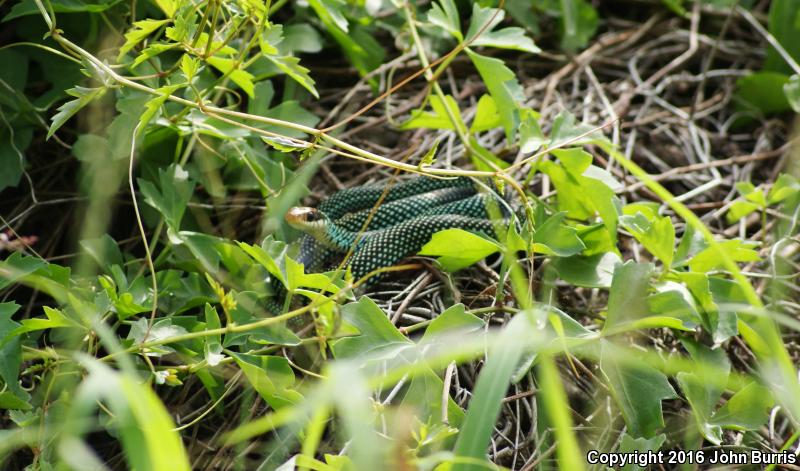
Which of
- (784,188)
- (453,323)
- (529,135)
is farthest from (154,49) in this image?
(784,188)

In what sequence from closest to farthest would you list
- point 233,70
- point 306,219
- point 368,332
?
1. point 368,332
2. point 233,70
3. point 306,219

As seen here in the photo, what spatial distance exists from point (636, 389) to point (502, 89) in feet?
3.09

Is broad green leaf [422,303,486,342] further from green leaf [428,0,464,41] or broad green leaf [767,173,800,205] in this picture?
broad green leaf [767,173,800,205]

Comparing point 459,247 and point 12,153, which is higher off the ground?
point 12,153

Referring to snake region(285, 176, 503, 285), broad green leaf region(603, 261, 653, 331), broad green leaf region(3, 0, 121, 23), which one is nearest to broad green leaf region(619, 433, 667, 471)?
broad green leaf region(603, 261, 653, 331)

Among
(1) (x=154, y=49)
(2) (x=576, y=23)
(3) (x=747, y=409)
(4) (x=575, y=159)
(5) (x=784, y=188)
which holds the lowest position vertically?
(3) (x=747, y=409)

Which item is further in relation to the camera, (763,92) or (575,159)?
(763,92)

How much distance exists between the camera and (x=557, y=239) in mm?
1999

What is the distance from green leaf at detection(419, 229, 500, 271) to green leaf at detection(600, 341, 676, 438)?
1.25 feet

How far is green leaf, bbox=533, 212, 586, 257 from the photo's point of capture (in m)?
1.97

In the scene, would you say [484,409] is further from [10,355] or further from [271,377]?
[10,355]

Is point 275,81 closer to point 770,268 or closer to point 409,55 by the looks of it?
point 409,55

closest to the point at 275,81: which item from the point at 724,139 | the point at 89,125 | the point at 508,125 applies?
the point at 89,125

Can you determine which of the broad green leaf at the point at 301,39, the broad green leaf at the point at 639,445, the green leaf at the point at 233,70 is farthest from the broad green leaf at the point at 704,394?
the broad green leaf at the point at 301,39
